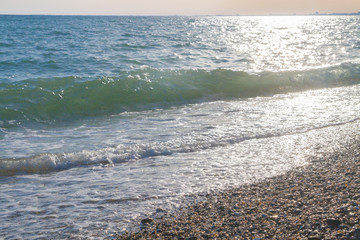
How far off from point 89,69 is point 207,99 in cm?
578

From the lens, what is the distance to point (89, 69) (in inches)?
603

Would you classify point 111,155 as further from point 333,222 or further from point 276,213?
point 333,222

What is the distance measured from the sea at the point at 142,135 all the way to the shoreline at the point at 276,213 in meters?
0.25

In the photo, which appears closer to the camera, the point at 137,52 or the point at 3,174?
the point at 3,174

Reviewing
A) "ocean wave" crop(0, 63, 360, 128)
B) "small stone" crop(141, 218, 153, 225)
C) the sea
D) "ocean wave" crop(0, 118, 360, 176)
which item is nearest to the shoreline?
"small stone" crop(141, 218, 153, 225)

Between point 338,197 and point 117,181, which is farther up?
point 338,197

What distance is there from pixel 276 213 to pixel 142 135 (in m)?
4.01

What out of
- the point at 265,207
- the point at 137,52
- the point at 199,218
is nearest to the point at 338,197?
the point at 265,207

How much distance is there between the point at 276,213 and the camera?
3.62 metres

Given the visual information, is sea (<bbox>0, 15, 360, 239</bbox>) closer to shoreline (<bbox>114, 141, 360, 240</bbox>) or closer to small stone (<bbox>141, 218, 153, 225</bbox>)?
small stone (<bbox>141, 218, 153, 225</bbox>)

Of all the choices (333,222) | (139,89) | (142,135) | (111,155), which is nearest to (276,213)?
(333,222)

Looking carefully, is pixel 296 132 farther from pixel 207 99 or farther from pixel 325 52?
pixel 325 52

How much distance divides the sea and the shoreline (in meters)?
0.25

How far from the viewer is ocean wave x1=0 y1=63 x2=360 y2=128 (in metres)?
9.89
